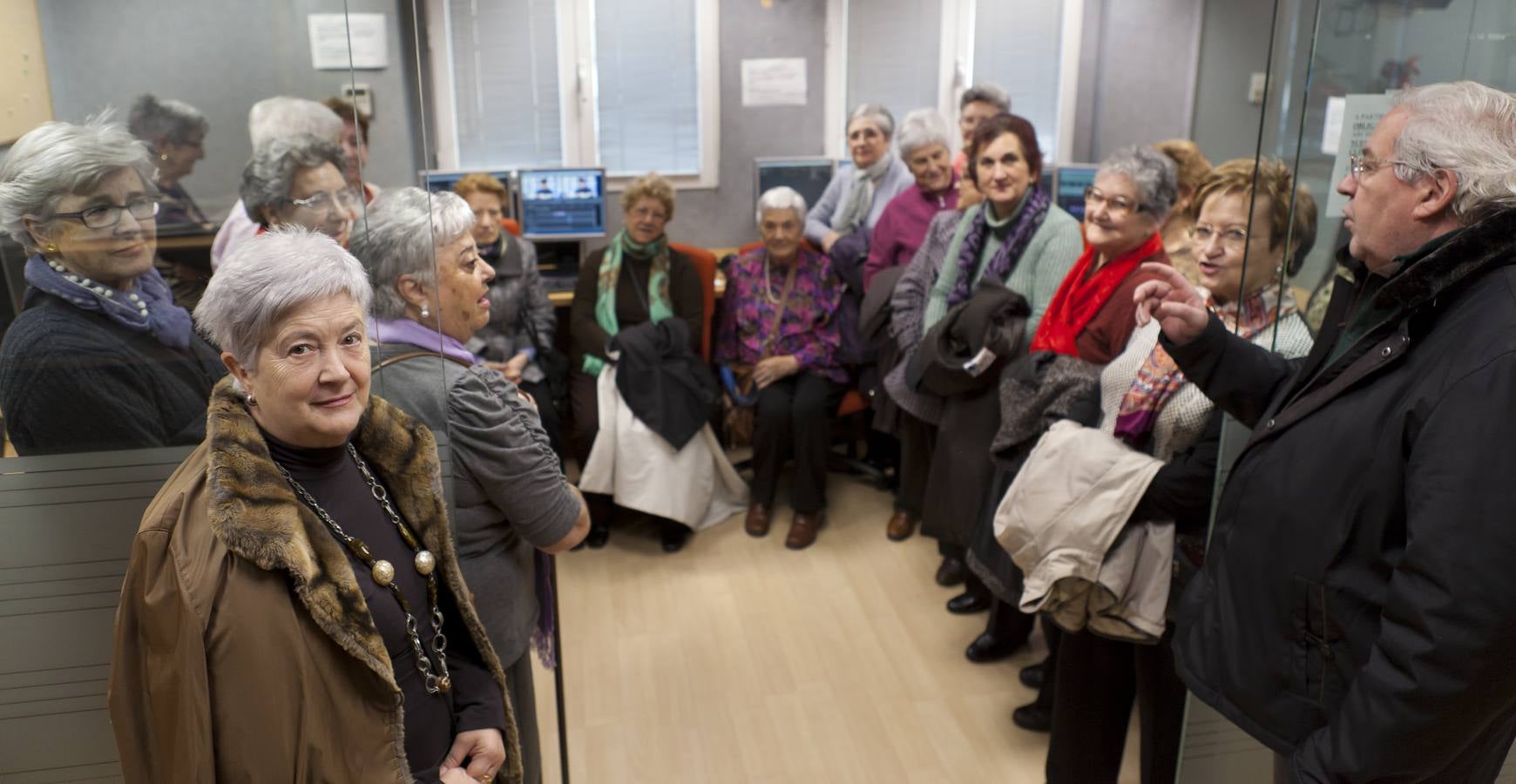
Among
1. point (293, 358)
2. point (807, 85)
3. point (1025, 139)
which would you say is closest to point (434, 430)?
point (293, 358)

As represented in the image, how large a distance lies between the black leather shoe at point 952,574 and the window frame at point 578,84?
2.71m

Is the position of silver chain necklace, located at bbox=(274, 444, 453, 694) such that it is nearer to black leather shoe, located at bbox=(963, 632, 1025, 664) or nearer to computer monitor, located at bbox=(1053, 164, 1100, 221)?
black leather shoe, located at bbox=(963, 632, 1025, 664)

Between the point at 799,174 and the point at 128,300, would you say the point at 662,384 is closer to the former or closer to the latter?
the point at 799,174

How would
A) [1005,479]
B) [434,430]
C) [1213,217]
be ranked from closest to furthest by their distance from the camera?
[434,430] → [1213,217] → [1005,479]

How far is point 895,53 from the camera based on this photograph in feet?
17.9

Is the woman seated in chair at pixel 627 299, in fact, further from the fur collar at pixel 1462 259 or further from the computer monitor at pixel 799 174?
the fur collar at pixel 1462 259

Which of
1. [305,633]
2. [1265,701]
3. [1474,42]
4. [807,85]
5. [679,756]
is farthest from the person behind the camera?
[807,85]

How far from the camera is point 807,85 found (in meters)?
5.41

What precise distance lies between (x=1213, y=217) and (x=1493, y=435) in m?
0.95

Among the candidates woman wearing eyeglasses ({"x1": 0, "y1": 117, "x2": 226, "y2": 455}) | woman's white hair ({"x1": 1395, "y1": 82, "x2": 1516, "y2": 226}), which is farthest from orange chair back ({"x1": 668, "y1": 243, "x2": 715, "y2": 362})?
woman's white hair ({"x1": 1395, "y1": 82, "x2": 1516, "y2": 226})

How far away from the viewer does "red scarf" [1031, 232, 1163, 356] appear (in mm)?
2367

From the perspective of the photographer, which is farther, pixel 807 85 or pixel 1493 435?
pixel 807 85

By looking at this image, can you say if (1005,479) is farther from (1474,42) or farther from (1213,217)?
(1474,42)

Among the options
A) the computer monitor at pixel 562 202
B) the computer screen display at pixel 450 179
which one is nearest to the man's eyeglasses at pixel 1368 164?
the computer screen display at pixel 450 179
